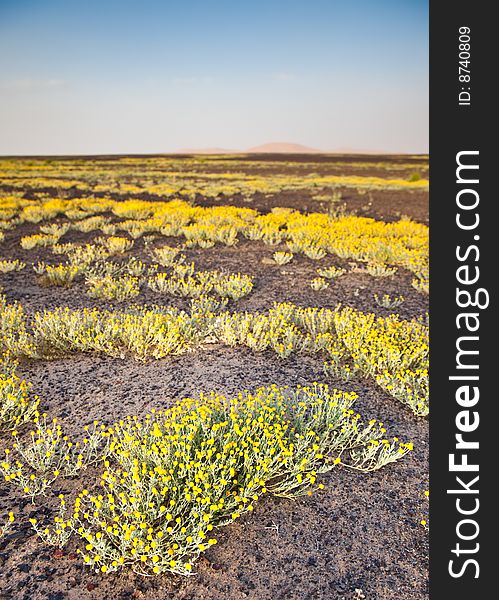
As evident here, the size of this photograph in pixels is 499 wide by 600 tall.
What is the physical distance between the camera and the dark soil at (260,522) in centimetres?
261

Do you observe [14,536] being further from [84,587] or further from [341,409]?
[341,409]

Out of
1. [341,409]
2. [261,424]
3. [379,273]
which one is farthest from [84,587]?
[379,273]

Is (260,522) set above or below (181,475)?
below

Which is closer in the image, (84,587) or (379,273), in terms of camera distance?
(84,587)

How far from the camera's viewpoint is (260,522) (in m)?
3.10

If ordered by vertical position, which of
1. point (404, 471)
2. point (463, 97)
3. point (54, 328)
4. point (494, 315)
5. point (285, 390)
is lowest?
point (404, 471)

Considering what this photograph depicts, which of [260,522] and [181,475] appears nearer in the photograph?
[260,522]

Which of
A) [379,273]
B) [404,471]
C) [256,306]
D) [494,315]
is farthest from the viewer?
[379,273]

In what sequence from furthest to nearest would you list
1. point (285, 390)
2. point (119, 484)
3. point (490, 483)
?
point (285, 390) < point (119, 484) < point (490, 483)

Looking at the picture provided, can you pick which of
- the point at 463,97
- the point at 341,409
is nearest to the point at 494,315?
the point at 463,97

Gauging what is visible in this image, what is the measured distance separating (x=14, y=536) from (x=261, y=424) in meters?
1.85

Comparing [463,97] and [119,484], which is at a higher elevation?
[463,97]

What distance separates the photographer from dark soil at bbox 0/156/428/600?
261 centimetres

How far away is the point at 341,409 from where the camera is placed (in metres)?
4.01
